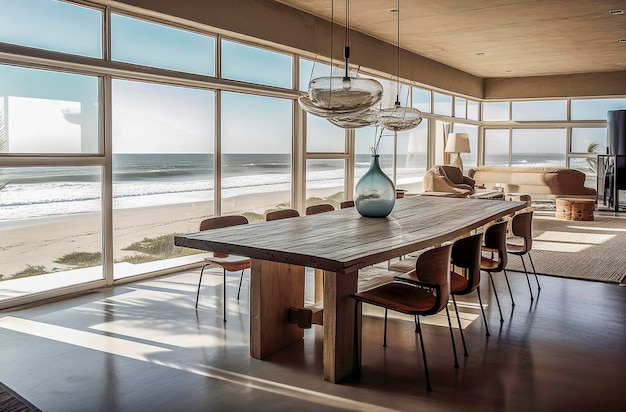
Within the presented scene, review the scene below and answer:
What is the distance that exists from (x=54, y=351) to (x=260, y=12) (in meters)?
4.30

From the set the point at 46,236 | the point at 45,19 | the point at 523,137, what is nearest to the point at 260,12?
the point at 45,19

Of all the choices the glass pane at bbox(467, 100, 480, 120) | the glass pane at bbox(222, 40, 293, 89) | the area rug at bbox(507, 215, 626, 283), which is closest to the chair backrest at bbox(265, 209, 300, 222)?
the glass pane at bbox(222, 40, 293, 89)

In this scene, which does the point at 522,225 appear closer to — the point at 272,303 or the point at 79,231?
the point at 272,303

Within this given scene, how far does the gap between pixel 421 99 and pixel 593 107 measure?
4.61 meters

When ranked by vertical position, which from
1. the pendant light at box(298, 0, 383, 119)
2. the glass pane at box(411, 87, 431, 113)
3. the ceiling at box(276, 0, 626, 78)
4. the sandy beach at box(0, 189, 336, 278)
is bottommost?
the sandy beach at box(0, 189, 336, 278)

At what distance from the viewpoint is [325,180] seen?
8344mm

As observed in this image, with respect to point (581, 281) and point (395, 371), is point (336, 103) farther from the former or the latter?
point (581, 281)

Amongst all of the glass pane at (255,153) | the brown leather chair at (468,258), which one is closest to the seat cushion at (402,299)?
the brown leather chair at (468,258)

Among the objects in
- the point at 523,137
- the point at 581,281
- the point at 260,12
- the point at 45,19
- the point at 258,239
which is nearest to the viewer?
the point at 258,239

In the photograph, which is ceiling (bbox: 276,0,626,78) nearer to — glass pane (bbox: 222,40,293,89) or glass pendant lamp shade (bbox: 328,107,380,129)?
glass pane (bbox: 222,40,293,89)

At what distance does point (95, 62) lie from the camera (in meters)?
4.96

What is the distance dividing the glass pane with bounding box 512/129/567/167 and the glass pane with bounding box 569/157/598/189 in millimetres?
250

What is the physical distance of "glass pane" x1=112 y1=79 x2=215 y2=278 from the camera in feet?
17.9

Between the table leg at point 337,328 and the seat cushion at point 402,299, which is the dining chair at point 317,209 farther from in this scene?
the table leg at point 337,328
